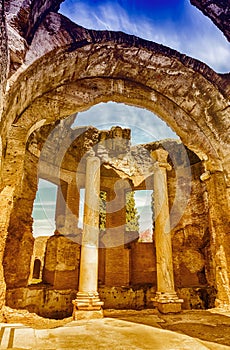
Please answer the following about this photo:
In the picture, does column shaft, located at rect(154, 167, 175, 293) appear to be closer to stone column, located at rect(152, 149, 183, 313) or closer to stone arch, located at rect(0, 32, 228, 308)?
stone column, located at rect(152, 149, 183, 313)

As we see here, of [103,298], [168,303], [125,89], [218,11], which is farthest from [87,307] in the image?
[218,11]

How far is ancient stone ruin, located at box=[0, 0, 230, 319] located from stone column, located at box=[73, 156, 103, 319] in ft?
0.11

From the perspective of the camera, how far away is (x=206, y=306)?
11.8 meters

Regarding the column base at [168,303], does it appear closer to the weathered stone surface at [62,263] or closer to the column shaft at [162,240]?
the column shaft at [162,240]

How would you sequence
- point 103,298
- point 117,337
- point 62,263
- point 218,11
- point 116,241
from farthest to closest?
point 116,241
point 62,263
point 103,298
point 218,11
point 117,337

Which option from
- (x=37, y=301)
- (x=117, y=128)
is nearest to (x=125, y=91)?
(x=117, y=128)

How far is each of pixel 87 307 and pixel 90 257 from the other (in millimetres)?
1422

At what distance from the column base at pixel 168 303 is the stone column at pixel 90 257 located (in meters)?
1.73

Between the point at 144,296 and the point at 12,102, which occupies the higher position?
the point at 12,102

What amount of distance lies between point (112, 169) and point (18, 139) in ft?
30.9

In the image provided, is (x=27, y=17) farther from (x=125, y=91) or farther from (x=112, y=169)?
(x=112, y=169)

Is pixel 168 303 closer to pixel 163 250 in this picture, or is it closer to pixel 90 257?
pixel 163 250

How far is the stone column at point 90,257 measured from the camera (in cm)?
656

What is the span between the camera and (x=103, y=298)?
11602 millimetres
